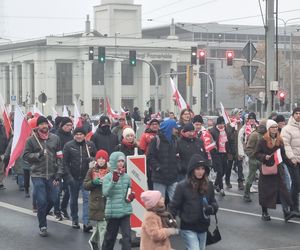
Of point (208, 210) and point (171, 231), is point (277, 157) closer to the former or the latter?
point (208, 210)

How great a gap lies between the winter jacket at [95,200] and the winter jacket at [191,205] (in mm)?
2376

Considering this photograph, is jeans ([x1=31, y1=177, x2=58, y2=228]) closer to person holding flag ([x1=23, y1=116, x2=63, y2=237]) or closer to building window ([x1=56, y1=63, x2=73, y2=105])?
person holding flag ([x1=23, y1=116, x2=63, y2=237])

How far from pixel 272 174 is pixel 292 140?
0.66m

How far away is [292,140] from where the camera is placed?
45.7ft

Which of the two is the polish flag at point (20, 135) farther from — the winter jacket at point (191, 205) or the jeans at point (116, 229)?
the winter jacket at point (191, 205)

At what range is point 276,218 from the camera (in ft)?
46.4

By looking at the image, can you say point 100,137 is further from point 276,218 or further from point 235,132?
point 235,132

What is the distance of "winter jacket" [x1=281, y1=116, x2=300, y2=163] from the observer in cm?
1388

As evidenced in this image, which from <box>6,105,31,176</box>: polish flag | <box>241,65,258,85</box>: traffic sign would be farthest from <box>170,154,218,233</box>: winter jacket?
<box>241,65,258,85</box>: traffic sign

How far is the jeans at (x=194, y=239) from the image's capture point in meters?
8.77

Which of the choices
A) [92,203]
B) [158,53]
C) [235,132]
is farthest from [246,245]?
[158,53]

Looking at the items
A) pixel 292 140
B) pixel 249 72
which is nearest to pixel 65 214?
pixel 292 140

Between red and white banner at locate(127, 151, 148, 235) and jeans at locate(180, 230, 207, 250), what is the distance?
2.88m

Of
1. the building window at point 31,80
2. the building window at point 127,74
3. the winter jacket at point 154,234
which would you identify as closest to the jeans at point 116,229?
the winter jacket at point 154,234
